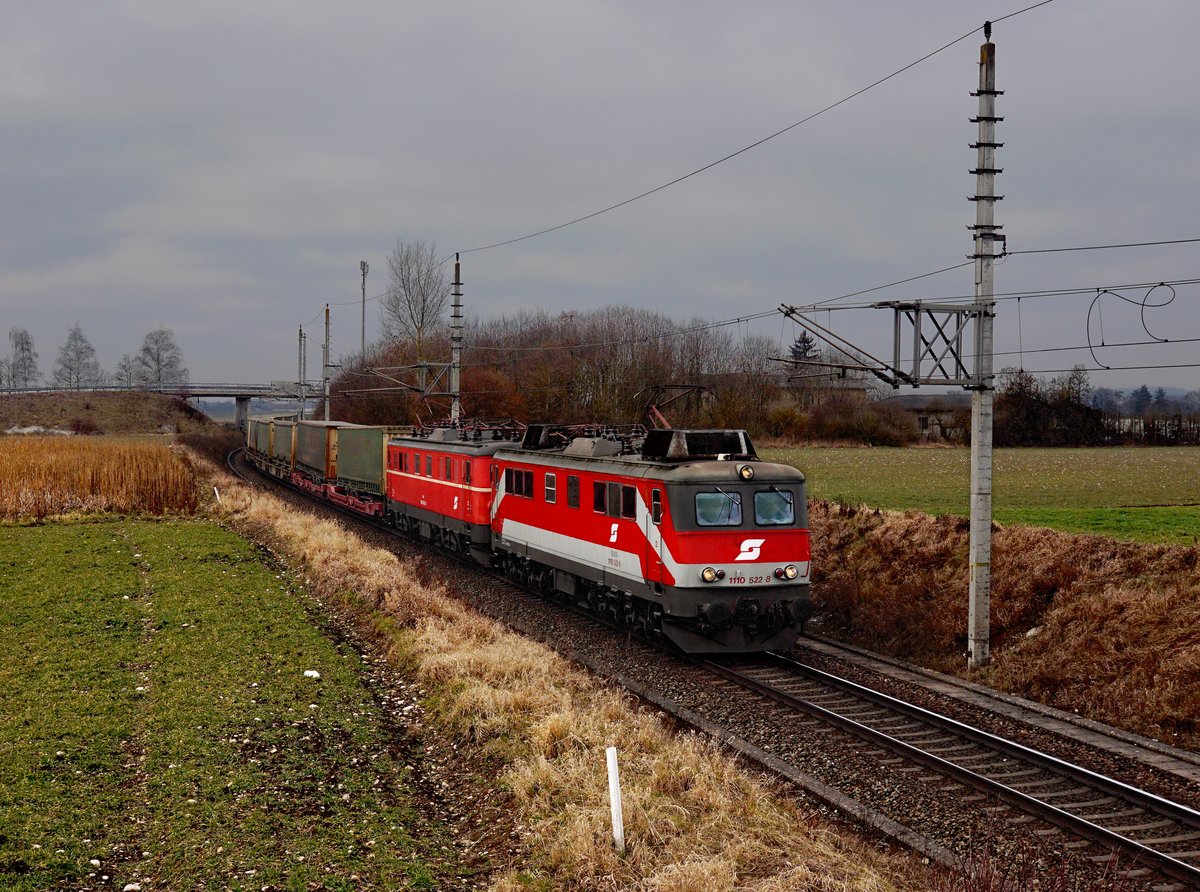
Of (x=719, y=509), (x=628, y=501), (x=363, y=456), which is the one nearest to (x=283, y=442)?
(x=363, y=456)

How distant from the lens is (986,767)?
10.6 m

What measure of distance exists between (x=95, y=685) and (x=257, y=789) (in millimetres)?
4342

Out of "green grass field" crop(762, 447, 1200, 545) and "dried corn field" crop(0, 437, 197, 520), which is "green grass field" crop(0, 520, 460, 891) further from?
"dried corn field" crop(0, 437, 197, 520)

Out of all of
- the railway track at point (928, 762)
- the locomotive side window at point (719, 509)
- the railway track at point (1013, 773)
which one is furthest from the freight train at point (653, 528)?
the railway track at point (1013, 773)

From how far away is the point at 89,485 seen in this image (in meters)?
33.1

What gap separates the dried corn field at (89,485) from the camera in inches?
1232

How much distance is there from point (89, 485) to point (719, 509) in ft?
87.6

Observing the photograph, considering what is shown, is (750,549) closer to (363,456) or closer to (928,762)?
(928,762)

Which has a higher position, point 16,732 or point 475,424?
point 475,424

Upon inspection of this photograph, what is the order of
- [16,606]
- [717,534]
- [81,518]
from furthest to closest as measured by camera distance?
1. [81,518]
2. [16,606]
3. [717,534]

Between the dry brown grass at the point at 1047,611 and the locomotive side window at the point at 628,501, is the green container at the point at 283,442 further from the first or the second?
the locomotive side window at the point at 628,501

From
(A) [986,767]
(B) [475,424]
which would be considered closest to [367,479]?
(B) [475,424]

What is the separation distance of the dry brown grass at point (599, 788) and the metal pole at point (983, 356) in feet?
19.5

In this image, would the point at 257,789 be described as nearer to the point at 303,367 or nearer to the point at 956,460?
the point at 956,460
